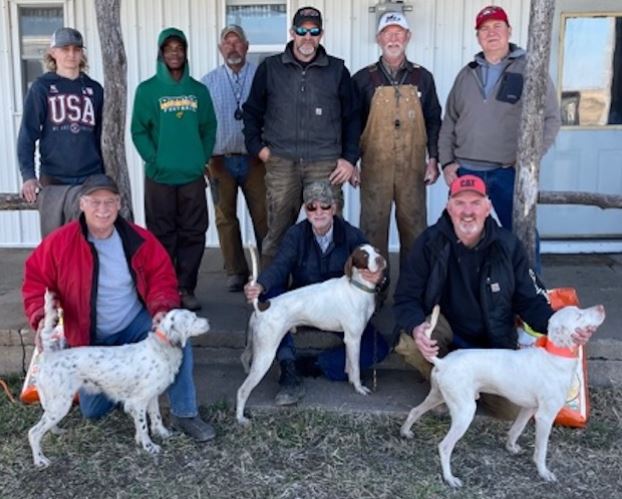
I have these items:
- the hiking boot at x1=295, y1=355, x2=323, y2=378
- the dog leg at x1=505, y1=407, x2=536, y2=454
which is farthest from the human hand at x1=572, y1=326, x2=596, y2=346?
the hiking boot at x1=295, y1=355, x2=323, y2=378

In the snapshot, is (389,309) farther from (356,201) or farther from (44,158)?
(44,158)

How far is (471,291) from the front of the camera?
3.94 metres

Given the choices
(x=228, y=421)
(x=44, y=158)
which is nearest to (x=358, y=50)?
(x=44, y=158)

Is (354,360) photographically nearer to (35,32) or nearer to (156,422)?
(156,422)

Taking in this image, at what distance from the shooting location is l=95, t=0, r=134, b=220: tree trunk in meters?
4.41

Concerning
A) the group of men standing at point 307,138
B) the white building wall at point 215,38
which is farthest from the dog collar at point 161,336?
the white building wall at point 215,38

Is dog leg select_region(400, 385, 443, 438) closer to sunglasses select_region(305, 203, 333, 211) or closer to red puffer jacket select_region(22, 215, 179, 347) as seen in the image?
sunglasses select_region(305, 203, 333, 211)

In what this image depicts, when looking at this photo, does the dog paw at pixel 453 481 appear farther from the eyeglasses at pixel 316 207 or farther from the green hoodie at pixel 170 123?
the green hoodie at pixel 170 123

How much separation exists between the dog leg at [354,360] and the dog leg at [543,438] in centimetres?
105

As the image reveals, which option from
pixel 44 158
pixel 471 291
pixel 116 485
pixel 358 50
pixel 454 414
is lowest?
pixel 116 485

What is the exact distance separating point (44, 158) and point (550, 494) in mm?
3302

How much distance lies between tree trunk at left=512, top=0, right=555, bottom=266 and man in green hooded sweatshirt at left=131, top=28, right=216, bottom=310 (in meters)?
1.89

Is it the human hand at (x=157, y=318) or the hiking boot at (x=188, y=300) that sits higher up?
the human hand at (x=157, y=318)

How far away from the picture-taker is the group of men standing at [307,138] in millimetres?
4457
